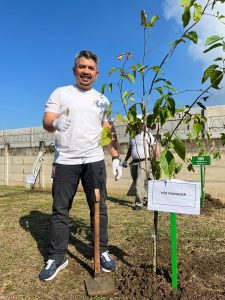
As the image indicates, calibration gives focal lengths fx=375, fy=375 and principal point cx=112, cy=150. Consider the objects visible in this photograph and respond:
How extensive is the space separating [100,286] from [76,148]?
1132mm

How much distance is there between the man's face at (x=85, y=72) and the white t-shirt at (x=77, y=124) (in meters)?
0.07

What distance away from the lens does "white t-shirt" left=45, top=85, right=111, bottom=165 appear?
3.18 metres

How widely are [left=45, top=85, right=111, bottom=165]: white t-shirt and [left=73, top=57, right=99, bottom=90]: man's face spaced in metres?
0.07

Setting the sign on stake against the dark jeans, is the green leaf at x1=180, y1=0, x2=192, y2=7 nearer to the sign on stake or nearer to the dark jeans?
the sign on stake

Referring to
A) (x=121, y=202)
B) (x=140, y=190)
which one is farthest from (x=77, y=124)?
(x=121, y=202)

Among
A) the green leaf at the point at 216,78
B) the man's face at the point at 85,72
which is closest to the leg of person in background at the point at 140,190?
the man's face at the point at 85,72

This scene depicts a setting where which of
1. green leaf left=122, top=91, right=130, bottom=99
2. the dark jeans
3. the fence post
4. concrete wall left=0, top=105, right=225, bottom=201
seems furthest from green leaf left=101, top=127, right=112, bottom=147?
the fence post

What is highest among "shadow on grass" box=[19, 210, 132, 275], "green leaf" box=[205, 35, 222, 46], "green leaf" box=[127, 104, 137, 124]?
"green leaf" box=[205, 35, 222, 46]

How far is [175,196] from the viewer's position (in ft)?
8.88

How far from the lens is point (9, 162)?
482 inches

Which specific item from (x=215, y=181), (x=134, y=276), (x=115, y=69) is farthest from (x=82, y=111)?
(x=215, y=181)

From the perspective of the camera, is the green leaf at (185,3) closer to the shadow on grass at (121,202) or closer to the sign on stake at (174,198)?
the sign on stake at (174,198)

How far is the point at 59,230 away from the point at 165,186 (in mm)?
1072

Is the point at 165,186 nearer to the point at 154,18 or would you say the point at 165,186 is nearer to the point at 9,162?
the point at 154,18
